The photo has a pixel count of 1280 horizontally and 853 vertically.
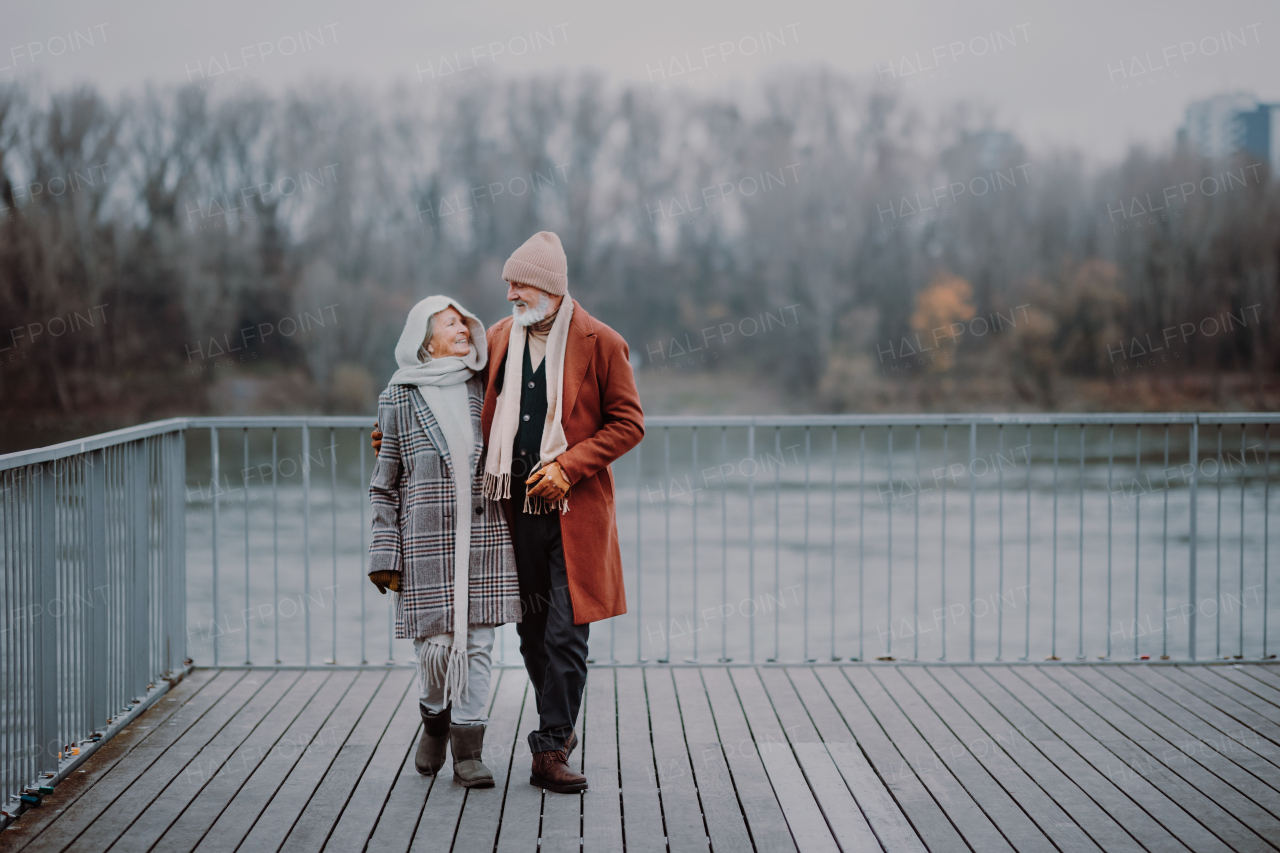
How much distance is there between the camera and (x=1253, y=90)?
31.4 metres

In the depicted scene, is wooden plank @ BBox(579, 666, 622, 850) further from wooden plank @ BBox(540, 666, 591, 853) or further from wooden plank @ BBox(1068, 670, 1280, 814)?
wooden plank @ BBox(1068, 670, 1280, 814)

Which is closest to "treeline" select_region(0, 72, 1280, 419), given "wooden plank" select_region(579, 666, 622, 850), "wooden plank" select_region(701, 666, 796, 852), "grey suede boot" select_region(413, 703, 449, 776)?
"wooden plank" select_region(579, 666, 622, 850)

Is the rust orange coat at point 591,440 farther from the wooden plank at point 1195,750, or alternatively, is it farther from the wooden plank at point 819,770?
the wooden plank at point 1195,750

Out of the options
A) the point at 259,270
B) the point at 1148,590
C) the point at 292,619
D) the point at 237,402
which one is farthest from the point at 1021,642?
the point at 259,270

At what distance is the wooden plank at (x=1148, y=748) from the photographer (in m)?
2.96

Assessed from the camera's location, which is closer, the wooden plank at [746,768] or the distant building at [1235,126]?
the wooden plank at [746,768]

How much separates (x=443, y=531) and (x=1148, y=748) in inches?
90.3

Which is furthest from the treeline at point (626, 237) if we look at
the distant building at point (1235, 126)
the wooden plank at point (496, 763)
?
the wooden plank at point (496, 763)

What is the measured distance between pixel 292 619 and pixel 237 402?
21395 millimetres

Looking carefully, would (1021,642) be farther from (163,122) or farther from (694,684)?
(163,122)

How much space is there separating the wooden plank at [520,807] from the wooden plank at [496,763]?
0.01 metres

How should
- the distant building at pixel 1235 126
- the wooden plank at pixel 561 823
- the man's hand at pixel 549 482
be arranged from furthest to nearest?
the distant building at pixel 1235 126, the man's hand at pixel 549 482, the wooden plank at pixel 561 823

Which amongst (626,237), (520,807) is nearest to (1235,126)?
(626,237)

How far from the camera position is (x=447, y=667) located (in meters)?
3.20
